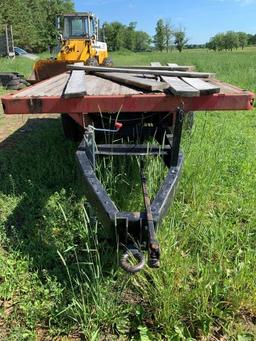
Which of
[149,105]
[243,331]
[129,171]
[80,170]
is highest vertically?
[149,105]

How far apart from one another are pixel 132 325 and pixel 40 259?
2.87 ft

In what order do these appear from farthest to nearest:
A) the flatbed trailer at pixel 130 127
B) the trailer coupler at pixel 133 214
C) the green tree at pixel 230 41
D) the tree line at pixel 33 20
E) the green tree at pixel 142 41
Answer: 1. the green tree at pixel 142 41
2. the green tree at pixel 230 41
3. the tree line at pixel 33 20
4. the flatbed trailer at pixel 130 127
5. the trailer coupler at pixel 133 214

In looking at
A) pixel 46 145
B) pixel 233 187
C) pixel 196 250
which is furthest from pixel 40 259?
pixel 46 145

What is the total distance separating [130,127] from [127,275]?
1613 millimetres

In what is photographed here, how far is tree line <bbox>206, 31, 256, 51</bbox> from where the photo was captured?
368 ft

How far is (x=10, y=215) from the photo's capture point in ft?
11.4

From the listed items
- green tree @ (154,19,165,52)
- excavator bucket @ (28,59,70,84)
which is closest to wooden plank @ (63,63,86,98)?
excavator bucket @ (28,59,70,84)

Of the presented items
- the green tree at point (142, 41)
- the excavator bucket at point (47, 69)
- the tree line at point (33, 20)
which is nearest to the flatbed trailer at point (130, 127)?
the excavator bucket at point (47, 69)

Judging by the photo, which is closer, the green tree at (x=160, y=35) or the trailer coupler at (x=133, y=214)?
the trailer coupler at (x=133, y=214)

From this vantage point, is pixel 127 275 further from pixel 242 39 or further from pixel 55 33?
pixel 242 39

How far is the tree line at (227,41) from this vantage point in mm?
112025

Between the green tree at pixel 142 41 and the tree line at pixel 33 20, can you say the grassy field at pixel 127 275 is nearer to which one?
the tree line at pixel 33 20

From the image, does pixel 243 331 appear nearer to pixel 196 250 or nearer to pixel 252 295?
pixel 252 295

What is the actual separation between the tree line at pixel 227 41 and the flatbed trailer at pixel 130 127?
373 ft
